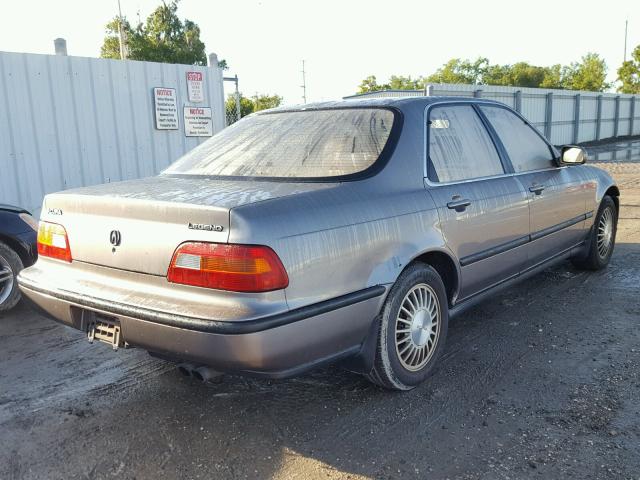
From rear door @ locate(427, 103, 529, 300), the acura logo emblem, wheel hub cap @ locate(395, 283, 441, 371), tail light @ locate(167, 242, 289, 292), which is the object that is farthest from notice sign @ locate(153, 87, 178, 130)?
tail light @ locate(167, 242, 289, 292)

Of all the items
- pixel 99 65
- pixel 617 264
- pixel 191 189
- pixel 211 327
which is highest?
pixel 99 65

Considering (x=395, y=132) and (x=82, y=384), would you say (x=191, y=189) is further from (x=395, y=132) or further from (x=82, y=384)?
(x=82, y=384)

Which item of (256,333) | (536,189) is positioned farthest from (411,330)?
(536,189)

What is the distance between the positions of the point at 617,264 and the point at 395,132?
3847 mm

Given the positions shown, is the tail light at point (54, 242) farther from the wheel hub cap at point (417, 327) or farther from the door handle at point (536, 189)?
the door handle at point (536, 189)

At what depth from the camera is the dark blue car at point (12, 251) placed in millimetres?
4922

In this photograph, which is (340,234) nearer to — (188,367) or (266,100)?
(188,367)

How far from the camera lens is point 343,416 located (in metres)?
3.06

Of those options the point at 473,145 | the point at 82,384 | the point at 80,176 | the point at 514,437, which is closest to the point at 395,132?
the point at 473,145

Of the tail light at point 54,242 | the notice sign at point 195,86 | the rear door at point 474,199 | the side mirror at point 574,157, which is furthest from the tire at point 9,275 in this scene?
the side mirror at point 574,157

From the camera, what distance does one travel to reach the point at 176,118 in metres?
8.65

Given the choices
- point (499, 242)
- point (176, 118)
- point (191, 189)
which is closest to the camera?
point (191, 189)

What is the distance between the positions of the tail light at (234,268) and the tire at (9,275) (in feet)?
10.1

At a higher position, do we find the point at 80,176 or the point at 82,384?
the point at 80,176
